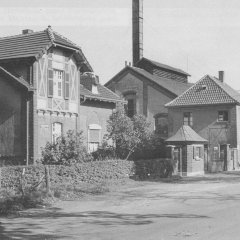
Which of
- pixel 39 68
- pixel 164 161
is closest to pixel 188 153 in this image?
pixel 164 161

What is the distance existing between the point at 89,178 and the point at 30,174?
3.59 m

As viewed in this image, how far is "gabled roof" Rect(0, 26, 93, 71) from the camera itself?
1080 inches

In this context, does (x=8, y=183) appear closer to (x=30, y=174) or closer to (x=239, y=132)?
(x=30, y=174)

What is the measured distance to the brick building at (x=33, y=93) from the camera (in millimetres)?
26969

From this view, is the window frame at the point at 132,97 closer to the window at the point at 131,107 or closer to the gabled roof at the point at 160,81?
the window at the point at 131,107

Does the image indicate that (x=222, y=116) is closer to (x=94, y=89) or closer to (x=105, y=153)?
(x=94, y=89)

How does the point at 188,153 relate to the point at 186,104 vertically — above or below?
below

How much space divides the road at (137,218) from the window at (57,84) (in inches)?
406

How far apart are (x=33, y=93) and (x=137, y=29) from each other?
28.9m

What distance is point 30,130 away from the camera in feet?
88.5

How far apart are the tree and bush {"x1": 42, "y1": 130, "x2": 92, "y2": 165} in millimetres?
4952

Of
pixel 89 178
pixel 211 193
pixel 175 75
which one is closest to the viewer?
pixel 211 193

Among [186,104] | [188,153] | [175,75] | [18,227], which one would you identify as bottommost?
[18,227]

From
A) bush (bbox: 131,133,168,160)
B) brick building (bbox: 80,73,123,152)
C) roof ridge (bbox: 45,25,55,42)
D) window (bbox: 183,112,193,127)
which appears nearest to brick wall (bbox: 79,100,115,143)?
A: brick building (bbox: 80,73,123,152)
